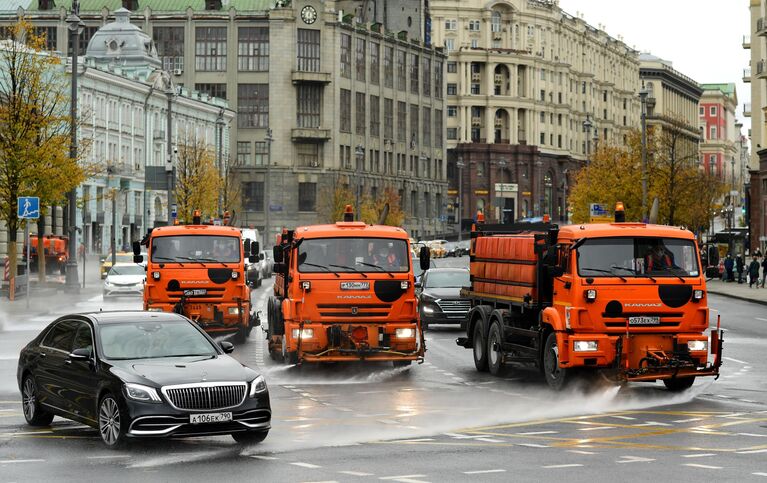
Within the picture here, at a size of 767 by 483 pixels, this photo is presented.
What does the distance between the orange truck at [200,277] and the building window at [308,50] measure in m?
110

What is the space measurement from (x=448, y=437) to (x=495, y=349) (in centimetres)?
801

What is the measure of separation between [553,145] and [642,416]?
177 meters

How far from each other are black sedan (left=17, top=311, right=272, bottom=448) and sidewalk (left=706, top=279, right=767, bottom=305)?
41805 mm

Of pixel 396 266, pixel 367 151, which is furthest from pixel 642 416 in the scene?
pixel 367 151

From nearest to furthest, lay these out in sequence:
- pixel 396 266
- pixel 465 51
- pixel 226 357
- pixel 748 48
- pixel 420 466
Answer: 1. pixel 420 466
2. pixel 226 357
3. pixel 396 266
4. pixel 748 48
5. pixel 465 51

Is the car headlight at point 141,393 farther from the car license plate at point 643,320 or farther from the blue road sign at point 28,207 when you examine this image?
the blue road sign at point 28,207

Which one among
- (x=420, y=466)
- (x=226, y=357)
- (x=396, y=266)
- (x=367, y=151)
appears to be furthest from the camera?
(x=367, y=151)

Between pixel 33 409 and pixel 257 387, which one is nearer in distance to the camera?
pixel 257 387

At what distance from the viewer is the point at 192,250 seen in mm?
31250

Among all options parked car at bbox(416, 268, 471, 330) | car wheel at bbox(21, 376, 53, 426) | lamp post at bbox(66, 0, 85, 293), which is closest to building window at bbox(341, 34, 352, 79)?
lamp post at bbox(66, 0, 85, 293)

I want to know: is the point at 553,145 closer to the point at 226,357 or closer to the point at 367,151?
the point at 367,151

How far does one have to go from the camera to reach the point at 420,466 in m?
13.9

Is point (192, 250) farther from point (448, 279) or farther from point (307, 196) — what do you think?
point (307, 196)

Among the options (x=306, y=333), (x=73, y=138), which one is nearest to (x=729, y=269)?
(x=73, y=138)
